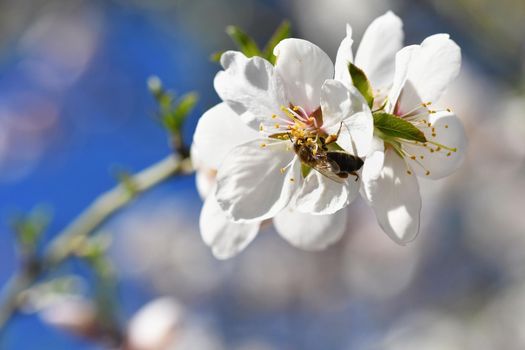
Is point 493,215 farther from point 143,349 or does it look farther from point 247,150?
point 247,150

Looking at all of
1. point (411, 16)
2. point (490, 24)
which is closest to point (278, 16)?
point (411, 16)

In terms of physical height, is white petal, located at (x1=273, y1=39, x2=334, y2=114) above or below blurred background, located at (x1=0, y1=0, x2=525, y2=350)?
above

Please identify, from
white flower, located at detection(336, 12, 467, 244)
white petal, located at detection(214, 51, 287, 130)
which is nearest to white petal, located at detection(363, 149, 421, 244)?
A: white flower, located at detection(336, 12, 467, 244)

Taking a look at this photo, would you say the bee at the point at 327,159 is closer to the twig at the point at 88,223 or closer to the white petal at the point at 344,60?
the white petal at the point at 344,60

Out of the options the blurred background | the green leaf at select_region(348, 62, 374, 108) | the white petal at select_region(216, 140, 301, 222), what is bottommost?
the blurred background

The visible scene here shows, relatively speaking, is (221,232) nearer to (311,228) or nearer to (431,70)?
(311,228)

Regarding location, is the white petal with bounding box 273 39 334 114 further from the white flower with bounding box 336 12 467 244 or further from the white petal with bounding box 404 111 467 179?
the white petal with bounding box 404 111 467 179
